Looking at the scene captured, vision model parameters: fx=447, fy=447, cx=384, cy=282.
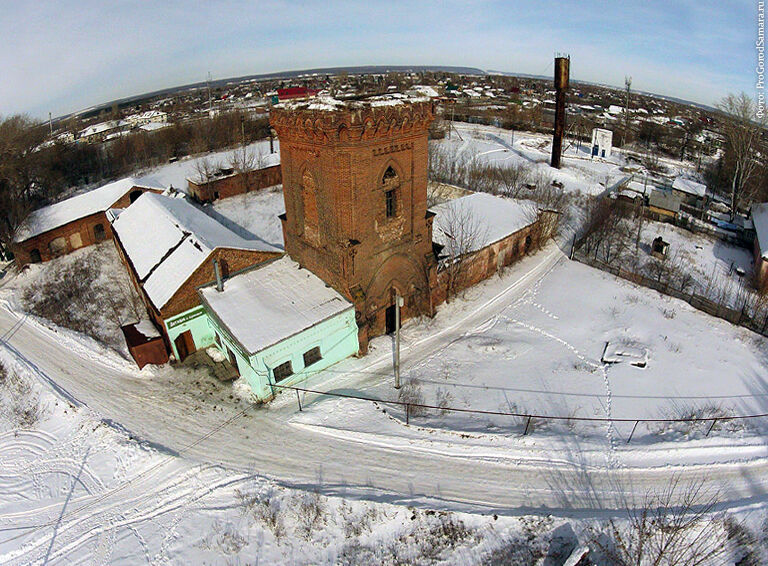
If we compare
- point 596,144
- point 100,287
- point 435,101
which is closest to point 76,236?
point 100,287

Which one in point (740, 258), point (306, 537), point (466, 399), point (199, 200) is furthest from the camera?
point (199, 200)

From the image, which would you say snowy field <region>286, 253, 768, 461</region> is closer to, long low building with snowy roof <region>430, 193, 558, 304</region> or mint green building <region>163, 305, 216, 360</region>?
long low building with snowy roof <region>430, 193, 558, 304</region>

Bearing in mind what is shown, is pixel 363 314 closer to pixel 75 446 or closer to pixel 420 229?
pixel 420 229

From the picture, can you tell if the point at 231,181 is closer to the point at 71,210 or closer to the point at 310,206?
the point at 71,210

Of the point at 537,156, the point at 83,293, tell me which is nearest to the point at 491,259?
the point at 83,293

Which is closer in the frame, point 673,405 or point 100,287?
point 673,405

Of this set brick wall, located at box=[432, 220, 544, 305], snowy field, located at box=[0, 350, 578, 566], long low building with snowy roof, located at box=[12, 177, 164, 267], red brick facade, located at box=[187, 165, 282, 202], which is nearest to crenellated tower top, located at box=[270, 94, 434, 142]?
brick wall, located at box=[432, 220, 544, 305]
